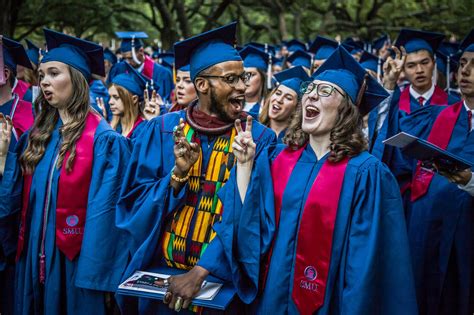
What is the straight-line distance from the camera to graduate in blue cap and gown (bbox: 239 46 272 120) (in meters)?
5.78

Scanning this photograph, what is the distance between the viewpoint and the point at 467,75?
3984 millimetres

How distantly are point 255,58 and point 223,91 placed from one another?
337cm

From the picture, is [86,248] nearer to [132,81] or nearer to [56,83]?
[56,83]

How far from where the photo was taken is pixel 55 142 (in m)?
3.36

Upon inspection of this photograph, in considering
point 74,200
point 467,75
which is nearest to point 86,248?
point 74,200

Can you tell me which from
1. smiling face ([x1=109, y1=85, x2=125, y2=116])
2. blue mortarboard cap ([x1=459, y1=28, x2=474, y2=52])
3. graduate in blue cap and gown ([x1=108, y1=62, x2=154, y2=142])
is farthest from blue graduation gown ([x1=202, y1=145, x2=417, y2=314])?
smiling face ([x1=109, y1=85, x2=125, y2=116])

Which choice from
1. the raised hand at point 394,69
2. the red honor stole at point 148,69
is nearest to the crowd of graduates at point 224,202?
the raised hand at point 394,69

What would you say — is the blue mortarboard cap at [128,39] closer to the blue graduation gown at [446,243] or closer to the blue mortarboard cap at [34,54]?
the blue mortarboard cap at [34,54]

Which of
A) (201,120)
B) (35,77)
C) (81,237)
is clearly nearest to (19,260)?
(81,237)

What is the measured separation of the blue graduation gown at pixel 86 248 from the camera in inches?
124

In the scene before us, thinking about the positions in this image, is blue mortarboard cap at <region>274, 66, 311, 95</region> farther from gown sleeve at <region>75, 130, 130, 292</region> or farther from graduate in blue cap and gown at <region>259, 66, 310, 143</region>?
gown sleeve at <region>75, 130, 130, 292</region>

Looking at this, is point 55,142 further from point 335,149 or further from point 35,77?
point 35,77

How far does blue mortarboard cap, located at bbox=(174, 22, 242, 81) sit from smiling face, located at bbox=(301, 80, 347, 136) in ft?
1.93

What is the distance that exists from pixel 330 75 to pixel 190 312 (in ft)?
5.45
